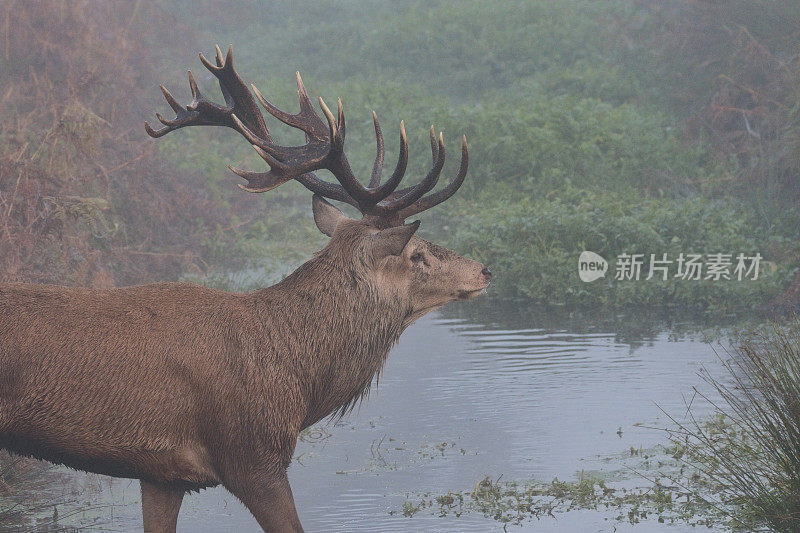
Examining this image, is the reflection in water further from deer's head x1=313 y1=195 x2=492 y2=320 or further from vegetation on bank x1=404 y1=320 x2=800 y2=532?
deer's head x1=313 y1=195 x2=492 y2=320

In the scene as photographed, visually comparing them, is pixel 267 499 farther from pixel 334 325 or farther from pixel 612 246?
pixel 612 246

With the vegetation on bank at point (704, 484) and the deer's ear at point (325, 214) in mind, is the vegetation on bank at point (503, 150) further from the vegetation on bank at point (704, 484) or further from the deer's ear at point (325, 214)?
the vegetation on bank at point (704, 484)

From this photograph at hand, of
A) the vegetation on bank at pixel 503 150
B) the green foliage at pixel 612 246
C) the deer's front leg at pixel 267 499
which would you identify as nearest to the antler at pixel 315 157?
the deer's front leg at pixel 267 499

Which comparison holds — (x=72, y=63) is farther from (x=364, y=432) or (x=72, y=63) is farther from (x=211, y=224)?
(x=364, y=432)

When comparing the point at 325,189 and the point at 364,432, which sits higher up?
the point at 325,189

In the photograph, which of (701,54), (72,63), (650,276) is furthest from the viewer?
(701,54)

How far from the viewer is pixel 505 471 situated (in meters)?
7.32

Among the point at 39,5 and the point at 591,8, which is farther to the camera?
the point at 591,8

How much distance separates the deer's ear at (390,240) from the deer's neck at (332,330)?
16 centimetres

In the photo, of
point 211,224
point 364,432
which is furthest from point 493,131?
point 364,432

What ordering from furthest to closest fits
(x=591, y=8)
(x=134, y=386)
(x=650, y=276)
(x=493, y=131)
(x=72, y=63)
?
(x=591, y=8) → (x=493, y=131) → (x=72, y=63) → (x=650, y=276) → (x=134, y=386)

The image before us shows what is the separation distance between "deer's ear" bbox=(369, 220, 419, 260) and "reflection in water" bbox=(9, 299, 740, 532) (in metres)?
1.65

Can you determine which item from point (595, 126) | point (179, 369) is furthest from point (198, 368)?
point (595, 126)

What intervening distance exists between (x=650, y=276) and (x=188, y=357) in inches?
329
